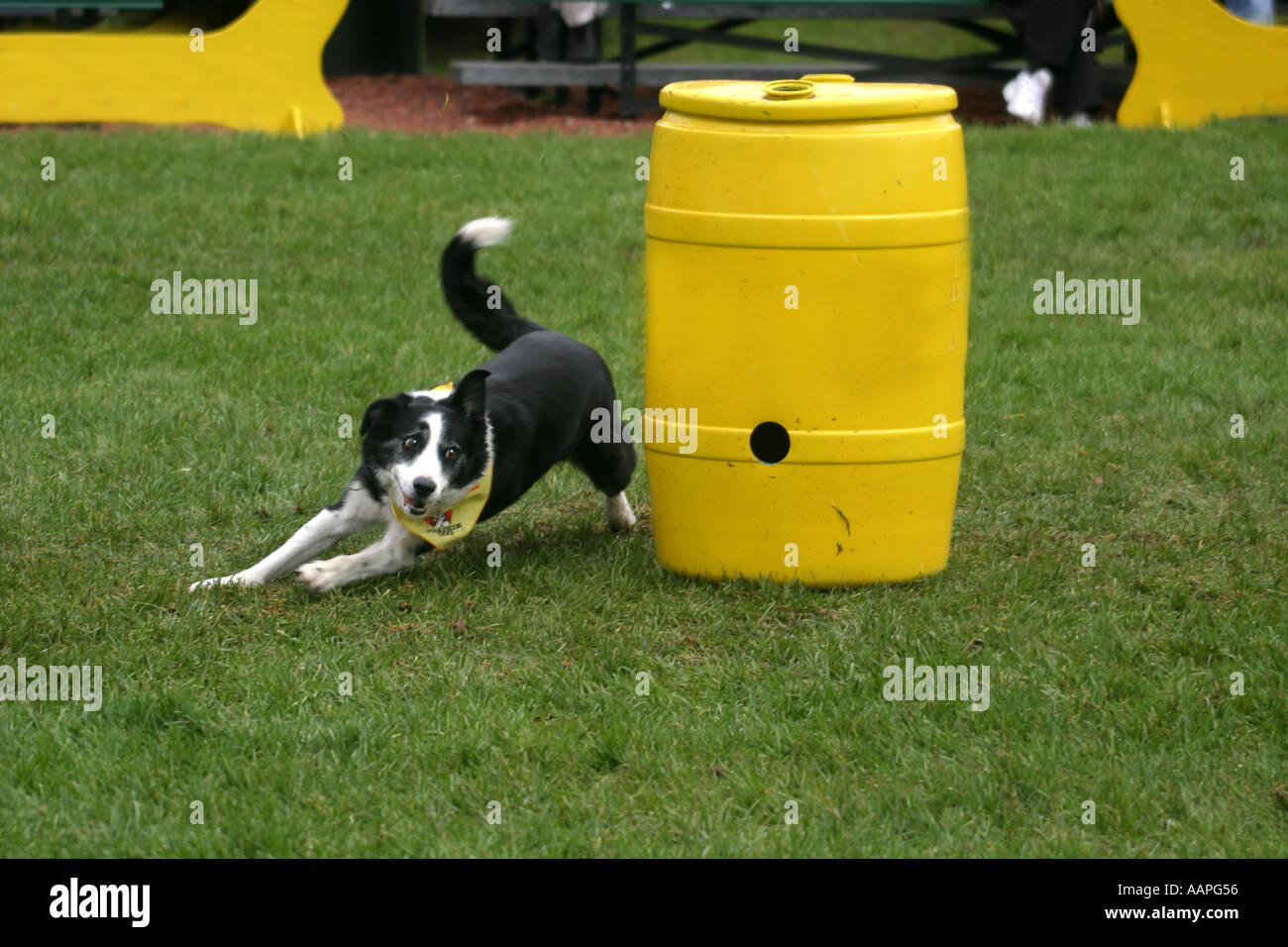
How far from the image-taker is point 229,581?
14.5 ft

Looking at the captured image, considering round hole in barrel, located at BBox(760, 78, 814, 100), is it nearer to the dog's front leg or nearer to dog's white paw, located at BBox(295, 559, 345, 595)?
the dog's front leg

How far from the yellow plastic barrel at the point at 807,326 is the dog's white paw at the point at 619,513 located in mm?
614

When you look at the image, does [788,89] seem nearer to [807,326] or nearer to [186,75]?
[807,326]

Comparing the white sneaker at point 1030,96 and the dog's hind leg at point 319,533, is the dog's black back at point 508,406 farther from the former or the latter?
the white sneaker at point 1030,96

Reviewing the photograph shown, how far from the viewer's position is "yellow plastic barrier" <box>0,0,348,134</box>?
10203 millimetres

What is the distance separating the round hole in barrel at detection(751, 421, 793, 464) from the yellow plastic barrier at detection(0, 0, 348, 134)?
6919 mm

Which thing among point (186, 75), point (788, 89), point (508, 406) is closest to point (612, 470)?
point (508, 406)

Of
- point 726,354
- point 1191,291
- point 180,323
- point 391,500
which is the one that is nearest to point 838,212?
point 726,354

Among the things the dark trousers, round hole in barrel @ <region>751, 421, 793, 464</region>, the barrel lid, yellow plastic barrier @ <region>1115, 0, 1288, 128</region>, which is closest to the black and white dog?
round hole in barrel @ <region>751, 421, 793, 464</region>

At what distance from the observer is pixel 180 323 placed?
731 cm

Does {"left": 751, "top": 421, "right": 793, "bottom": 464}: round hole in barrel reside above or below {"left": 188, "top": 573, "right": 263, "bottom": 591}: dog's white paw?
above

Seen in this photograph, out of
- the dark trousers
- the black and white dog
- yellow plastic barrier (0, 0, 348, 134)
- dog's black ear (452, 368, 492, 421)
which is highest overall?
the dark trousers

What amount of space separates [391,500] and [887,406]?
4.92 feet
